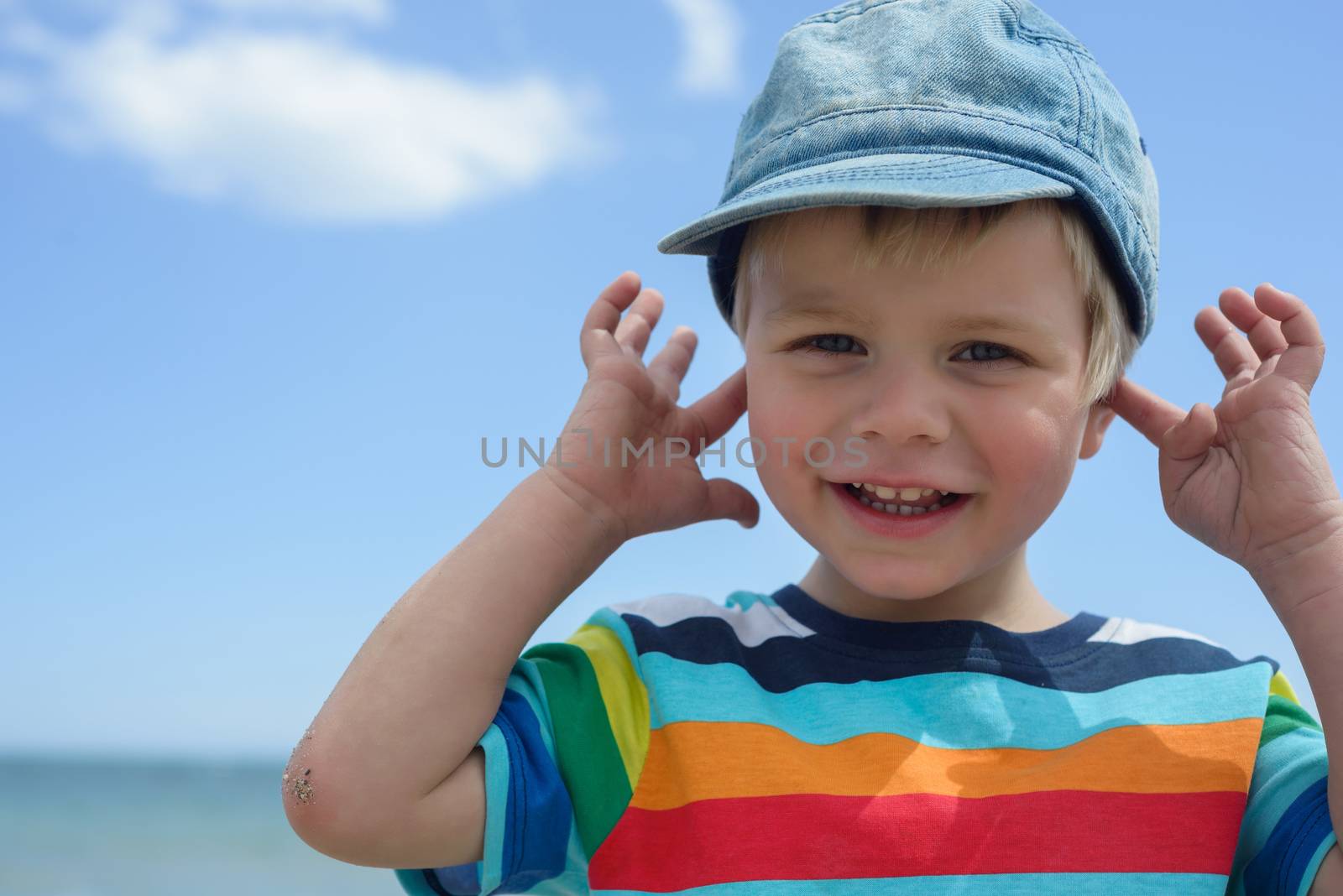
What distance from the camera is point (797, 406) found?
1802mm

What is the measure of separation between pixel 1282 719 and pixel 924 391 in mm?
796

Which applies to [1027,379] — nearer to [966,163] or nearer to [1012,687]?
[966,163]

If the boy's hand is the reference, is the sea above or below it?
below

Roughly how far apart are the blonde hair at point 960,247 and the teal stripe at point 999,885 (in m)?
0.72

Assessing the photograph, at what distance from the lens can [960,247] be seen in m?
1.67

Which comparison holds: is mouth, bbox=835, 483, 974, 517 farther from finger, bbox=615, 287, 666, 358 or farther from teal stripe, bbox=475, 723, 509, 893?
teal stripe, bbox=475, 723, 509, 893

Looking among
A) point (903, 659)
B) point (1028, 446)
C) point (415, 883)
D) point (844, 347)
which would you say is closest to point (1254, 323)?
point (1028, 446)

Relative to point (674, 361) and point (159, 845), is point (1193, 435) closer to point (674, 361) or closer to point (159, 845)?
point (674, 361)

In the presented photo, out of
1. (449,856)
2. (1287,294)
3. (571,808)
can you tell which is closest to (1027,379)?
(1287,294)

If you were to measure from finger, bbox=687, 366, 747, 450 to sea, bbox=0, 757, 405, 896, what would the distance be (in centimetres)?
298

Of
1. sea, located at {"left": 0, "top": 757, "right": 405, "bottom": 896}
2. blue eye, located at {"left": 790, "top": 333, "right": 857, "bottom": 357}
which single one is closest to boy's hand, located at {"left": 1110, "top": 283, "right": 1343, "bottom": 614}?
blue eye, located at {"left": 790, "top": 333, "right": 857, "bottom": 357}

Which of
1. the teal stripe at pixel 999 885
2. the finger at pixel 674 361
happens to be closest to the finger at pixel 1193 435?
the teal stripe at pixel 999 885

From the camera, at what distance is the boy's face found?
5.55 ft

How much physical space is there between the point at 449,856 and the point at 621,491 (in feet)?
2.06
